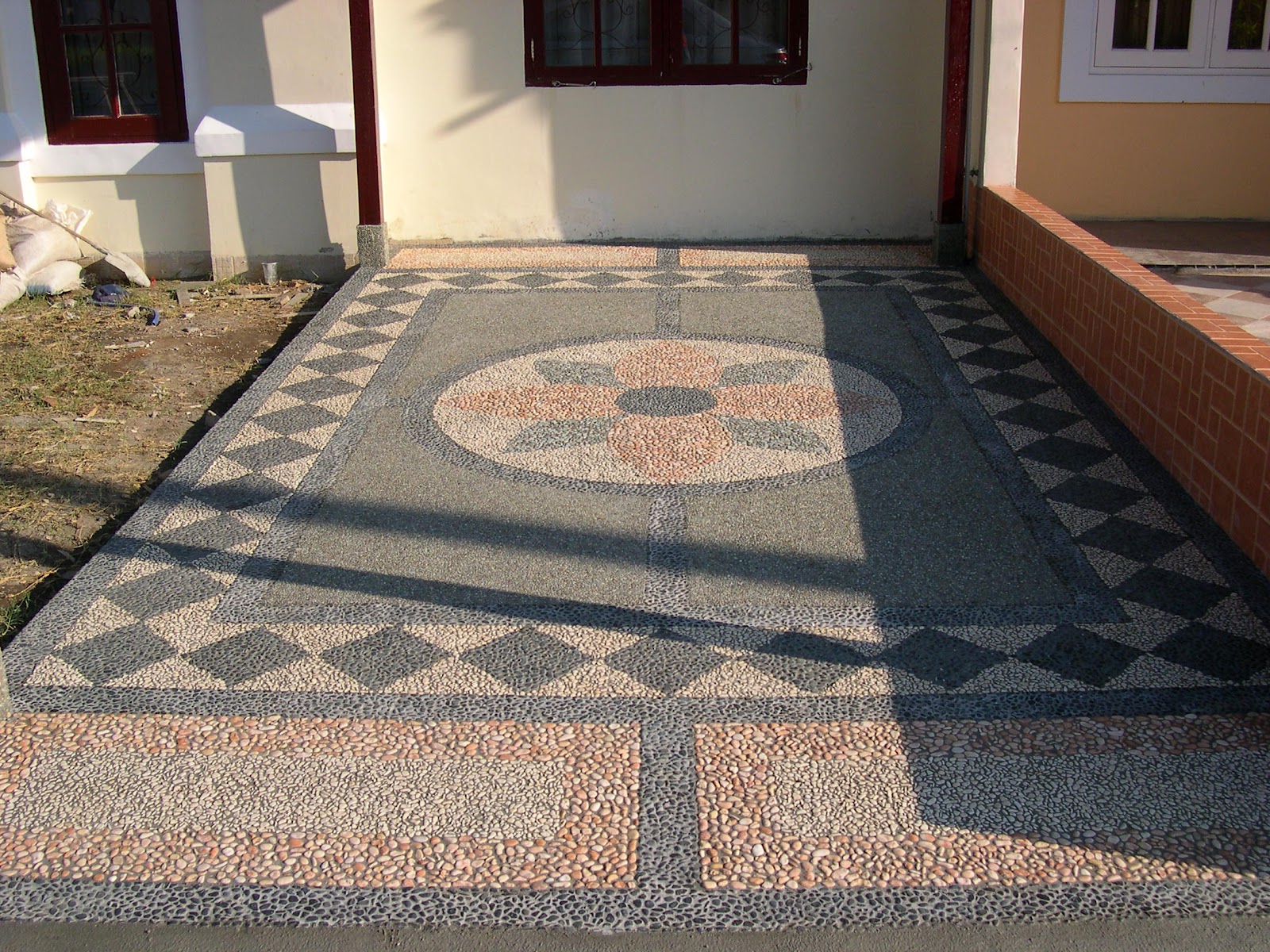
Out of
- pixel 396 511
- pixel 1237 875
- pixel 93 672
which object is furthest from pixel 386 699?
pixel 1237 875

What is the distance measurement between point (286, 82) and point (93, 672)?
6051mm

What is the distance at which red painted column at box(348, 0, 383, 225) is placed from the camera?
27.7ft

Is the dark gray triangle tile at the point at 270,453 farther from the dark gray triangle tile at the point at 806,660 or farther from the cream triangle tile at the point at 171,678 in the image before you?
the dark gray triangle tile at the point at 806,660

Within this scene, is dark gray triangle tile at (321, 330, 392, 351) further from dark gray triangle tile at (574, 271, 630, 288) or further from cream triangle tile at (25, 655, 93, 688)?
cream triangle tile at (25, 655, 93, 688)

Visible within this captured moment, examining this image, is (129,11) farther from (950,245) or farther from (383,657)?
(383,657)

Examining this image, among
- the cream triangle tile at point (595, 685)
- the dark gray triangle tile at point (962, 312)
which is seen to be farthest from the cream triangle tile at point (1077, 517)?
the dark gray triangle tile at point (962, 312)

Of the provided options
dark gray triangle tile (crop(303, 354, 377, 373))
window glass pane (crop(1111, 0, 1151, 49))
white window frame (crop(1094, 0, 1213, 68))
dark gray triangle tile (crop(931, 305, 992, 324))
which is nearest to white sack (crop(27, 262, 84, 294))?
dark gray triangle tile (crop(303, 354, 377, 373))

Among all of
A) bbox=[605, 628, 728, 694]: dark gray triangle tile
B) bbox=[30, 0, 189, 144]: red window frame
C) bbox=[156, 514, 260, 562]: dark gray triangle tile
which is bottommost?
bbox=[605, 628, 728, 694]: dark gray triangle tile

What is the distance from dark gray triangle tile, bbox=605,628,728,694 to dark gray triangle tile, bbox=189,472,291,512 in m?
1.98

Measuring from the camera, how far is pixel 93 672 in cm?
404

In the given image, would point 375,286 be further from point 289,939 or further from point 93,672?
point 289,939

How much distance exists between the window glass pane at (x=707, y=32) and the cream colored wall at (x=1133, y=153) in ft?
7.21

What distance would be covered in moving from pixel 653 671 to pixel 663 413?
92.0 inches

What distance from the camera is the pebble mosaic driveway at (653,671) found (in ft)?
10.3
